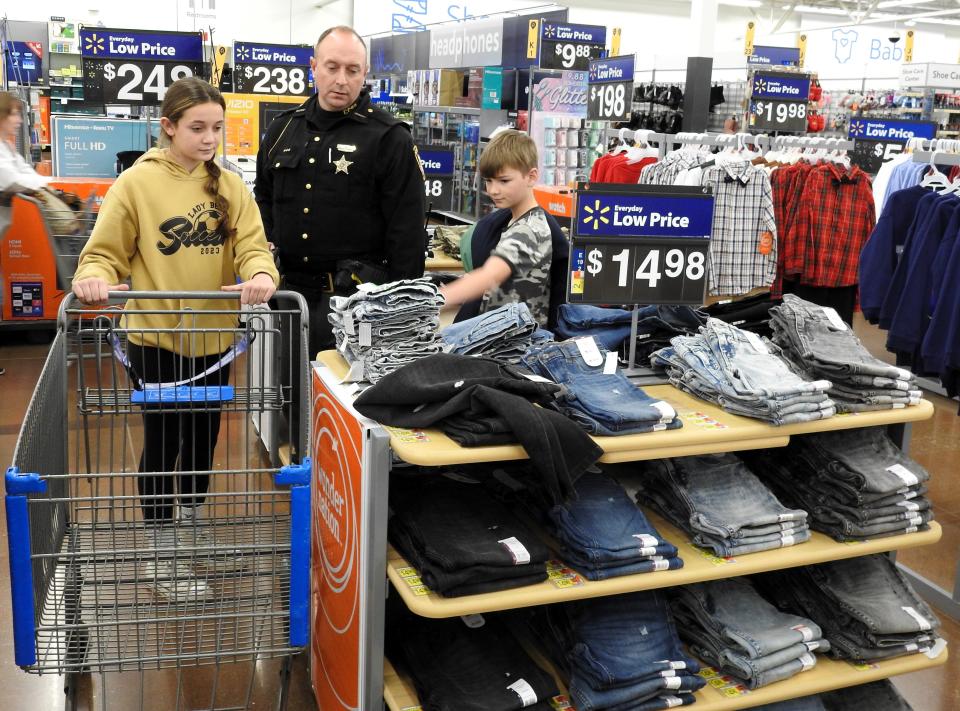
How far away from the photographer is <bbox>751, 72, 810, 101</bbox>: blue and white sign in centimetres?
756

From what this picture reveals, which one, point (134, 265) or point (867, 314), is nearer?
point (134, 265)

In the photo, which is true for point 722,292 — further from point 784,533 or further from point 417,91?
point 417,91

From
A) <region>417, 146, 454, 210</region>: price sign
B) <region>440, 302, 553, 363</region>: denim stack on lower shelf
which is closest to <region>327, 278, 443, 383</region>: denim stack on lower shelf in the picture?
<region>440, 302, 553, 363</region>: denim stack on lower shelf

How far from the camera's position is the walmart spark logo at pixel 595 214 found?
2.71 m

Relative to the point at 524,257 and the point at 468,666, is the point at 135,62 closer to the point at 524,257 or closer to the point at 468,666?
the point at 524,257

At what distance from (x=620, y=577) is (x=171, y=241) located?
170 cm

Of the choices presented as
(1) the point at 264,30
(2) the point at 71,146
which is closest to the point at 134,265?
(2) the point at 71,146

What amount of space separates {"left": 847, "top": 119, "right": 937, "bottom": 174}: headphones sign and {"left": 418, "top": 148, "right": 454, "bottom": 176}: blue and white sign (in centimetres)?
317

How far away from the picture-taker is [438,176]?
6664mm

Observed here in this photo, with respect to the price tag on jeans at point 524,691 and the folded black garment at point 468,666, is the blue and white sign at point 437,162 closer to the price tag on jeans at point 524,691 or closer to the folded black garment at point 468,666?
the folded black garment at point 468,666

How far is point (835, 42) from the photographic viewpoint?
26328 mm

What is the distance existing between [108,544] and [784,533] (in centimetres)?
178

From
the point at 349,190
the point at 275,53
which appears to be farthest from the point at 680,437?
the point at 275,53

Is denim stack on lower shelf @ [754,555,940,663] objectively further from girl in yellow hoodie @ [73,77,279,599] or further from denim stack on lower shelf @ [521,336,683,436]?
girl in yellow hoodie @ [73,77,279,599]
